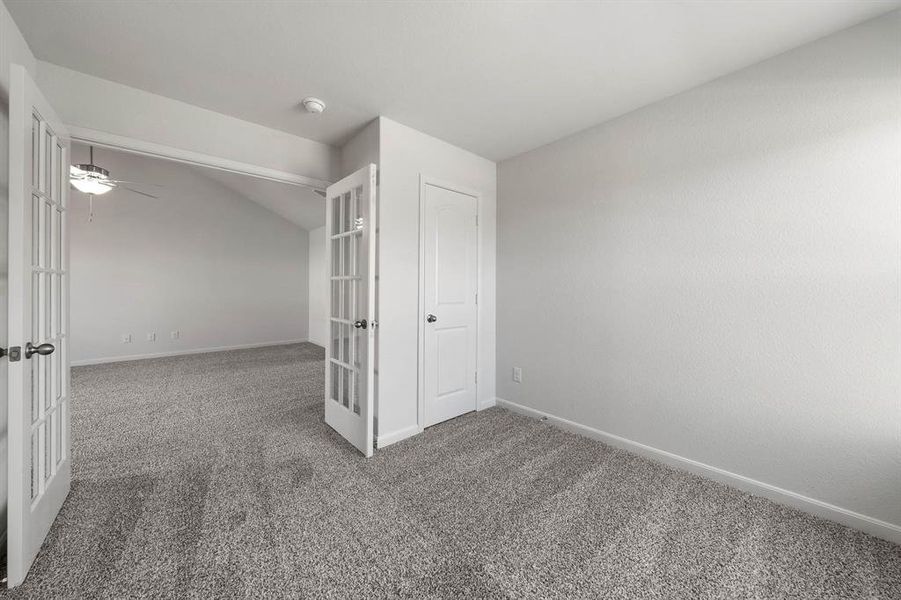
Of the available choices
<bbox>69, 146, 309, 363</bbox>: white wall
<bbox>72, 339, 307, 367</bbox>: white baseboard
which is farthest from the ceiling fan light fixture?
<bbox>72, 339, 307, 367</bbox>: white baseboard

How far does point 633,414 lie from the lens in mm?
2486

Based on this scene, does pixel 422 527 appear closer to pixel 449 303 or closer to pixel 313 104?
pixel 449 303

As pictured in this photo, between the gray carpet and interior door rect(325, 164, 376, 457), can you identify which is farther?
interior door rect(325, 164, 376, 457)

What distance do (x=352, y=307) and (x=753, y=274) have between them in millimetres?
2555

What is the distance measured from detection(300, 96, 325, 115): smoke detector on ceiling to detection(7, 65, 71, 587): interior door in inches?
48.0

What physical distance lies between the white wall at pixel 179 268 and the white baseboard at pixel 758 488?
20.6 feet

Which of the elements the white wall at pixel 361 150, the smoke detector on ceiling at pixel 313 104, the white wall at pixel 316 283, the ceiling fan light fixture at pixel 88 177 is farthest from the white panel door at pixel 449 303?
the white wall at pixel 316 283

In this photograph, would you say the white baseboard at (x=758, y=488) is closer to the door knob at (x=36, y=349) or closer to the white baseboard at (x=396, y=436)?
the white baseboard at (x=396, y=436)

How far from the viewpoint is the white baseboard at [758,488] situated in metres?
1.67

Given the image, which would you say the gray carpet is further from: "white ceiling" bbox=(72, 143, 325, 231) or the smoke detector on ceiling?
"white ceiling" bbox=(72, 143, 325, 231)

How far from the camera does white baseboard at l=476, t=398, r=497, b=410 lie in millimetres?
3318

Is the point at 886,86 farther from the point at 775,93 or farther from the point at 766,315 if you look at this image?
the point at 766,315

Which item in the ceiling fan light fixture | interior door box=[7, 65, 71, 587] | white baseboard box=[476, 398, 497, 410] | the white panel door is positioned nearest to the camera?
interior door box=[7, 65, 71, 587]

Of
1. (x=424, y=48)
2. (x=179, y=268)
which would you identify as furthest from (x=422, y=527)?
(x=179, y=268)
